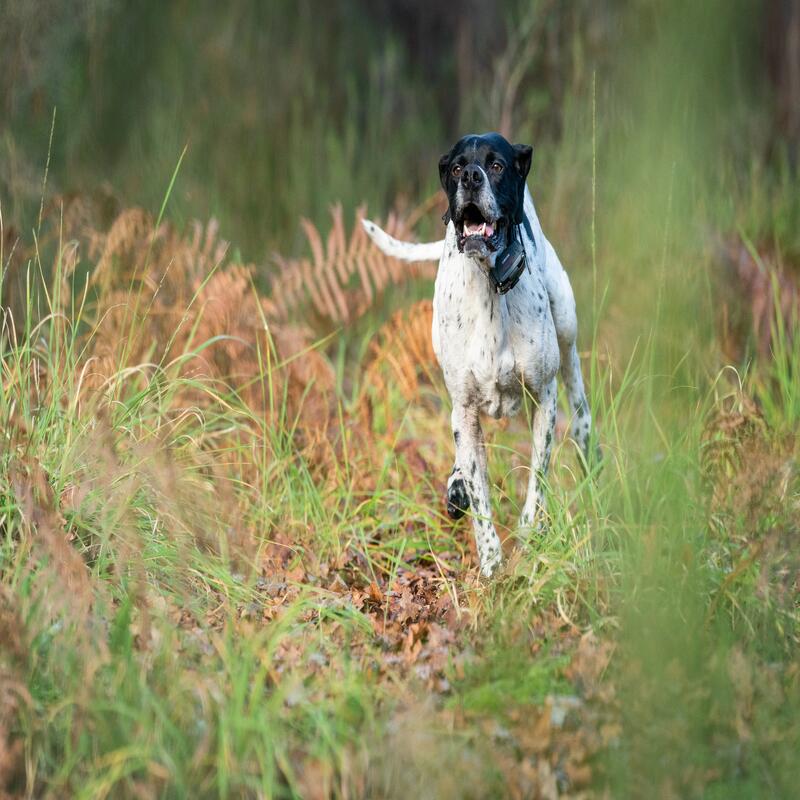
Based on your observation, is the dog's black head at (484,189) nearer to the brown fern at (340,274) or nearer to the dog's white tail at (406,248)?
the dog's white tail at (406,248)

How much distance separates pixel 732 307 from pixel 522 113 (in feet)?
9.98

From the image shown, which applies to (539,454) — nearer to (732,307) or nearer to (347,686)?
(347,686)

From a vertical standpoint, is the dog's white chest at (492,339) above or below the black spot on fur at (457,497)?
above

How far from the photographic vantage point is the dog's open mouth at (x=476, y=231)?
411 cm

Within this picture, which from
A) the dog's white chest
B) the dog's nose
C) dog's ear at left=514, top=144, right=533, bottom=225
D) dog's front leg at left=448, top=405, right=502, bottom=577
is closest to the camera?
the dog's nose

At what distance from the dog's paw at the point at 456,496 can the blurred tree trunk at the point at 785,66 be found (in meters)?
4.51

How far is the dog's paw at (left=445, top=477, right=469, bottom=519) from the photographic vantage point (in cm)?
484

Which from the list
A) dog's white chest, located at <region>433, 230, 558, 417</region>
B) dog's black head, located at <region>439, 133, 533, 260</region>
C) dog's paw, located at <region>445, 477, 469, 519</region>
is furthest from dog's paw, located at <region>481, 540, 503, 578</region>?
dog's black head, located at <region>439, 133, 533, 260</region>

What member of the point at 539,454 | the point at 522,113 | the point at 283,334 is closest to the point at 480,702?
the point at 539,454

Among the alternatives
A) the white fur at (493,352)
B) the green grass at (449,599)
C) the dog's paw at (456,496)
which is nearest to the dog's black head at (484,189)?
the white fur at (493,352)

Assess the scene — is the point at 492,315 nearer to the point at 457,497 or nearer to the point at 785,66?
the point at 457,497

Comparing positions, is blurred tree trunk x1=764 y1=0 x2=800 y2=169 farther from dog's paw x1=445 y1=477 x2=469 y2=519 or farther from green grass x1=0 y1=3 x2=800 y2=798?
dog's paw x1=445 y1=477 x2=469 y2=519

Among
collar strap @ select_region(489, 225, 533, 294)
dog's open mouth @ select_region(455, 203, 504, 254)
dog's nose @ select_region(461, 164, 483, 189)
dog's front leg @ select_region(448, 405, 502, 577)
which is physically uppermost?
dog's nose @ select_region(461, 164, 483, 189)

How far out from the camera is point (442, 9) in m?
11.9
